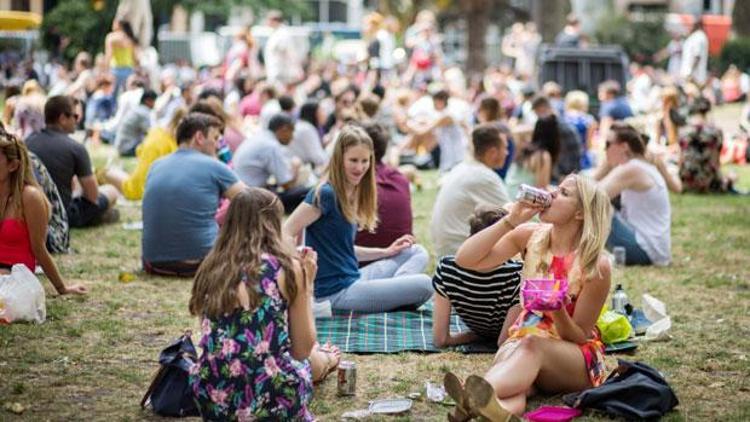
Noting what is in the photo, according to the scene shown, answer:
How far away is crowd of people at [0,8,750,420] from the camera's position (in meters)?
5.07

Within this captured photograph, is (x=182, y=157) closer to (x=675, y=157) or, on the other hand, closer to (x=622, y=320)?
(x=622, y=320)

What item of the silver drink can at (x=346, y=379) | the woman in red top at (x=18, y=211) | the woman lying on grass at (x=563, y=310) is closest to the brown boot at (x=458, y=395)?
the woman lying on grass at (x=563, y=310)

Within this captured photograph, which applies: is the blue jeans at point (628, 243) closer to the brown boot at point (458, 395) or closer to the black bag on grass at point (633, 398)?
the black bag on grass at point (633, 398)

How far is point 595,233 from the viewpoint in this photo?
573 centimetres

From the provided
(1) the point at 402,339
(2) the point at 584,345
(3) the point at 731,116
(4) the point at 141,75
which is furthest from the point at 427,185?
(3) the point at 731,116

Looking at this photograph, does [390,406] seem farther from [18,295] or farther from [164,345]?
[18,295]

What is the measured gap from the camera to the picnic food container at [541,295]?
17.9ft

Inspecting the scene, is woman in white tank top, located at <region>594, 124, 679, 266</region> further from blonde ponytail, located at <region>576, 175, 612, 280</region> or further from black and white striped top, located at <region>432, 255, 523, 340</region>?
blonde ponytail, located at <region>576, 175, 612, 280</region>

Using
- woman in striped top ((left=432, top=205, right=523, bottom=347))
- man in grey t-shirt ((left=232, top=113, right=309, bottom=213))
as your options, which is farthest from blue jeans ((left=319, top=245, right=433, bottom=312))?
man in grey t-shirt ((left=232, top=113, right=309, bottom=213))

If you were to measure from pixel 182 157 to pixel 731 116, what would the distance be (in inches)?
850

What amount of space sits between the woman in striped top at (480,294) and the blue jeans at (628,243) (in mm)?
3231

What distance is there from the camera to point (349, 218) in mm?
7449

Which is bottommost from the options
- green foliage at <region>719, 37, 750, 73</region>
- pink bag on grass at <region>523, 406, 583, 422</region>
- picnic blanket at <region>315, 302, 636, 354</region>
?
picnic blanket at <region>315, 302, 636, 354</region>

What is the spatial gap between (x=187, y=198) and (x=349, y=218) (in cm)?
195
